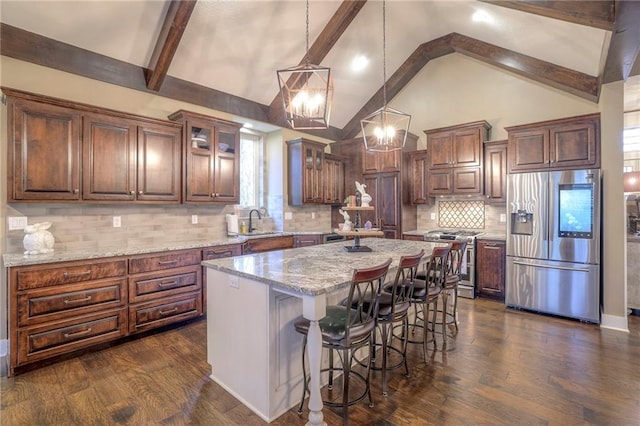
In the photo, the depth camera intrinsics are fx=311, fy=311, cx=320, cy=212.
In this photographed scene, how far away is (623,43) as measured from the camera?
9.07ft

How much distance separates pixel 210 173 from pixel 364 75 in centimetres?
350

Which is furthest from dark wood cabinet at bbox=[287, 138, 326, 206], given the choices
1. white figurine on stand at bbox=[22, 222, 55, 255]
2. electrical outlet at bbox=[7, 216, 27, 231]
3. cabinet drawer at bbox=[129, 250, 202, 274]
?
electrical outlet at bbox=[7, 216, 27, 231]

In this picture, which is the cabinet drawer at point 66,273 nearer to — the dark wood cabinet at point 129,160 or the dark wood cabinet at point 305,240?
the dark wood cabinet at point 129,160

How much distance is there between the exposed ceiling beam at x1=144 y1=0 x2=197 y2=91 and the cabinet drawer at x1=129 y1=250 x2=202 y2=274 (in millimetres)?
2103

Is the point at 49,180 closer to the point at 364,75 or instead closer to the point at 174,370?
the point at 174,370

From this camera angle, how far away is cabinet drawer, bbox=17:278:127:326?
2658mm

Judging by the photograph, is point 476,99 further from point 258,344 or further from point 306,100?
point 258,344

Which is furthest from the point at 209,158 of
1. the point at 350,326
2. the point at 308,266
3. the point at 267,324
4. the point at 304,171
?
the point at 350,326

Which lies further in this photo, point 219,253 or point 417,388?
point 219,253

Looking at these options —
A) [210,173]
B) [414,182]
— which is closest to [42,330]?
[210,173]

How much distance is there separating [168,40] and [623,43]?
4.44m

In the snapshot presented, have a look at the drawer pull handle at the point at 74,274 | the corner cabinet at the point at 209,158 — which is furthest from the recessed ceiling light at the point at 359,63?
the drawer pull handle at the point at 74,274

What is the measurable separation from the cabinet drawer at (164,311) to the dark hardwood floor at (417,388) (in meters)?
0.17

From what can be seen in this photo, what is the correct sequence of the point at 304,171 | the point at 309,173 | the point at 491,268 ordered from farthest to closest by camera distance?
the point at 309,173 < the point at 304,171 < the point at 491,268
